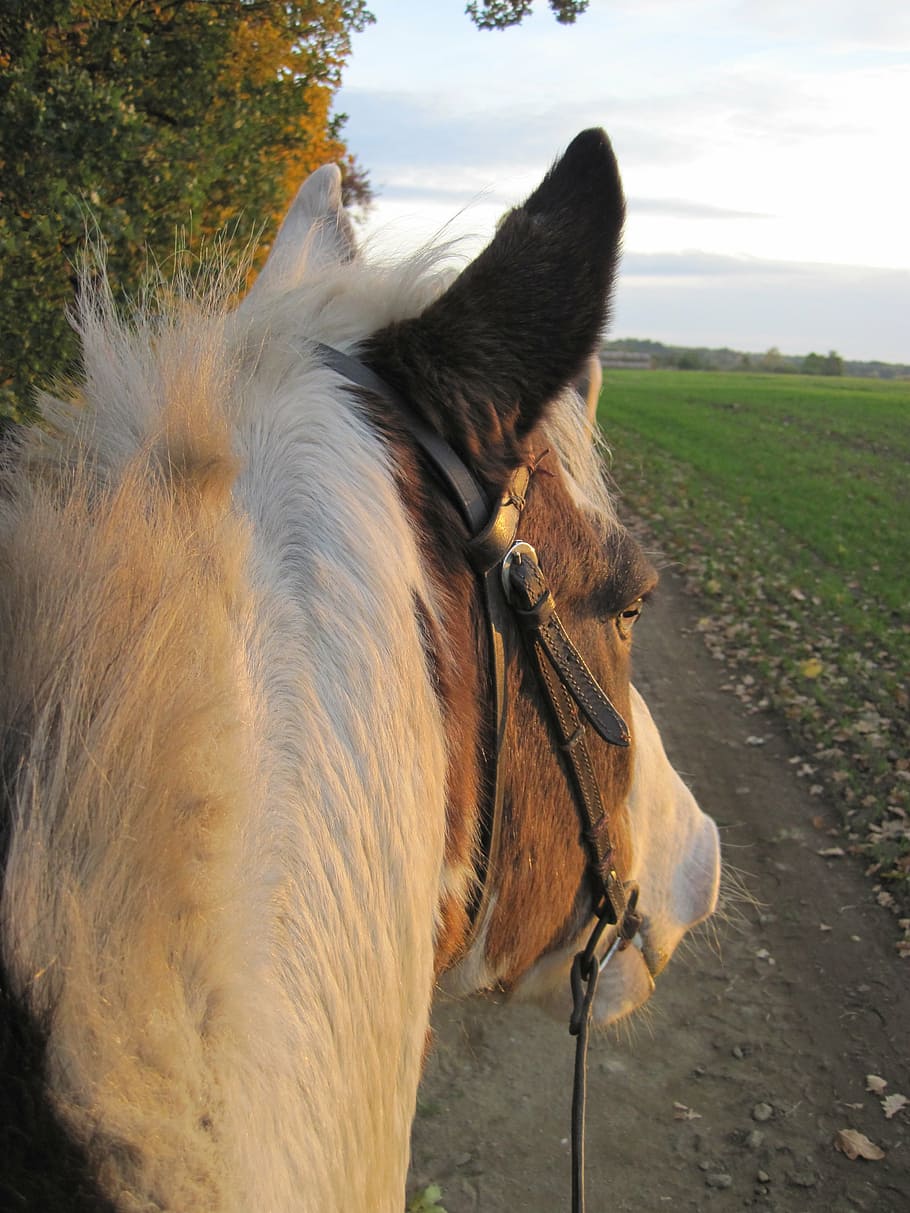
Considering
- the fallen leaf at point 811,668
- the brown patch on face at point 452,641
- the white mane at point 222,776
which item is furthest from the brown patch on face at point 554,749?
the fallen leaf at point 811,668

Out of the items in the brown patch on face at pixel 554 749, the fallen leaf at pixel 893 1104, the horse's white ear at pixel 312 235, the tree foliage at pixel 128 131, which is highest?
the tree foliage at pixel 128 131

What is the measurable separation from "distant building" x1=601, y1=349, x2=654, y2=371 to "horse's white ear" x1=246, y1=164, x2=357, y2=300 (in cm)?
7680

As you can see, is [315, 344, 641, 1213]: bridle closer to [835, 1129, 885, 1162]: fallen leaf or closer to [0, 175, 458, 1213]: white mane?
[0, 175, 458, 1213]: white mane

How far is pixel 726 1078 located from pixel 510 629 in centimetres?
390

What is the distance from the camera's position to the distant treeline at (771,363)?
8006 cm

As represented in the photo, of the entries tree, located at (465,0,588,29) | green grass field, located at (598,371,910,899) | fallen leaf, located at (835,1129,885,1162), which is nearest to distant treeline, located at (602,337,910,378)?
green grass field, located at (598,371,910,899)

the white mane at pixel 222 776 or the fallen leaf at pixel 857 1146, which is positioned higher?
the white mane at pixel 222 776

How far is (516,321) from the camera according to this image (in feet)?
4.34

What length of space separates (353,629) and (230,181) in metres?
6.63

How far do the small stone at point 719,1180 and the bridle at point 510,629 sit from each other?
250 centimetres

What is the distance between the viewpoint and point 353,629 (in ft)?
3.64

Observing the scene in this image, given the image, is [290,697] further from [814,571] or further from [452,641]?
[814,571]

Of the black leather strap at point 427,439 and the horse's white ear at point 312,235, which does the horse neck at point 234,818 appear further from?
the horse's white ear at point 312,235

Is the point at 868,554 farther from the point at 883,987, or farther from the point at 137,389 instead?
the point at 137,389
